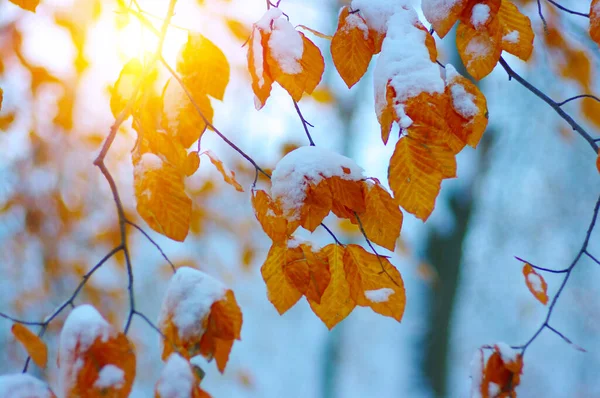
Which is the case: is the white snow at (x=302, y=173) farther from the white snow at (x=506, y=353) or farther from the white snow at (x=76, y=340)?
the white snow at (x=506, y=353)

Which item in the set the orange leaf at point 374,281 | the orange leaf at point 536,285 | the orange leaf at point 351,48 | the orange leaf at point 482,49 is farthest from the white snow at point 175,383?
the orange leaf at point 536,285

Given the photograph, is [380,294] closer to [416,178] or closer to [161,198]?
[416,178]

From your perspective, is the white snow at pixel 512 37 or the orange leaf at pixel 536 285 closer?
the white snow at pixel 512 37

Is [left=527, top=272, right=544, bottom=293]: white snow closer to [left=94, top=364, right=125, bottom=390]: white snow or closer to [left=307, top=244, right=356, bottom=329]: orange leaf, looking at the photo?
[left=307, top=244, right=356, bottom=329]: orange leaf

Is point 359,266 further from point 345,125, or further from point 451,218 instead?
point 345,125

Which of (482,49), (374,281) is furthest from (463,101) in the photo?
(374,281)

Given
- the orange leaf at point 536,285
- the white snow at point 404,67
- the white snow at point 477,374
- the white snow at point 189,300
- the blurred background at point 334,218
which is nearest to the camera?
the white snow at point 404,67

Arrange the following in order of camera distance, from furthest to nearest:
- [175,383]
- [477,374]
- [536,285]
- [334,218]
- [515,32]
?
1. [334,218]
2. [536,285]
3. [477,374]
4. [515,32]
5. [175,383]
